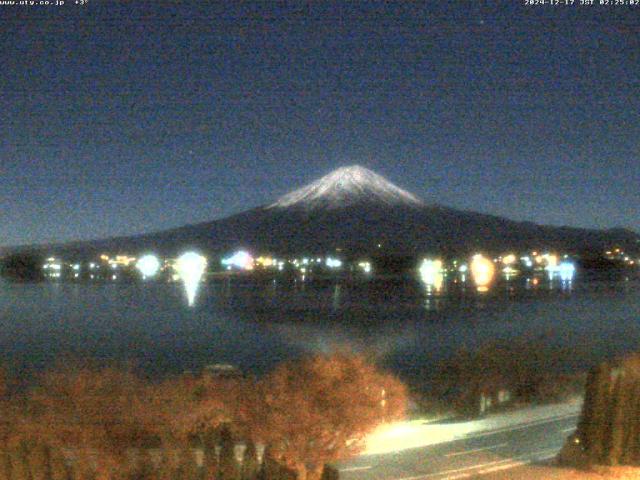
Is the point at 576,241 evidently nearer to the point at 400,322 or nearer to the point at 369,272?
the point at 369,272

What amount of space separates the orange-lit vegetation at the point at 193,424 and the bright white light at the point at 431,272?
33282 millimetres

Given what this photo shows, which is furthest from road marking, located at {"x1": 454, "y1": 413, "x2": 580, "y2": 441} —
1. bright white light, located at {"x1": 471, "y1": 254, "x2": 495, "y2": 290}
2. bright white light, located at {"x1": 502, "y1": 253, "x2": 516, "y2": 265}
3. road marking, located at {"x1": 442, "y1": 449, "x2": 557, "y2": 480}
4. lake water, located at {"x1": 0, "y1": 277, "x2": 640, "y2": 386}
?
bright white light, located at {"x1": 502, "y1": 253, "x2": 516, "y2": 265}

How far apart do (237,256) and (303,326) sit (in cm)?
2282

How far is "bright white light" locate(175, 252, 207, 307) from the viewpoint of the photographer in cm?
5288

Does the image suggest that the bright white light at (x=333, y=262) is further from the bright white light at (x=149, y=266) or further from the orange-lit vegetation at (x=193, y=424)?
the orange-lit vegetation at (x=193, y=424)

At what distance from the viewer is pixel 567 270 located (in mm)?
53875

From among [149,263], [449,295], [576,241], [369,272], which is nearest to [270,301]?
[449,295]

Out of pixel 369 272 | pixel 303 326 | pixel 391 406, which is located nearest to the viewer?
pixel 391 406

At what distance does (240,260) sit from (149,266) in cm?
562

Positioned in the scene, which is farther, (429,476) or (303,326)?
(303,326)

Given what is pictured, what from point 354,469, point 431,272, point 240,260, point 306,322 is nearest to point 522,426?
point 354,469

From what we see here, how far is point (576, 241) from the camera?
57.9m

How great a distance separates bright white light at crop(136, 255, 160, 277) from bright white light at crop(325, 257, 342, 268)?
966cm

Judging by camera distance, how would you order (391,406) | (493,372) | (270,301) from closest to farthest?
(391,406) → (493,372) → (270,301)
